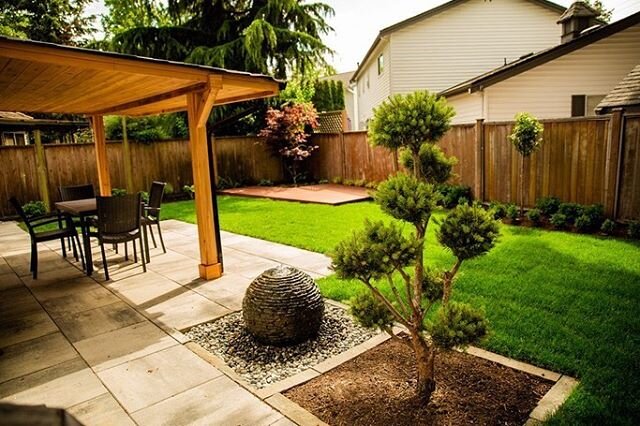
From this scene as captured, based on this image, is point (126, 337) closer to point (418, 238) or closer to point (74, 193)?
point (418, 238)

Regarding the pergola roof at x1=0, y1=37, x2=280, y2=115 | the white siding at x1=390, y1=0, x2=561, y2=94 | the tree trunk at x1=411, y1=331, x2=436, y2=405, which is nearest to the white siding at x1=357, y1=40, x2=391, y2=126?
the white siding at x1=390, y1=0, x2=561, y2=94

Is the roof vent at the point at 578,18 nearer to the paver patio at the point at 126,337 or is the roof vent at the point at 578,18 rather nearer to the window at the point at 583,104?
the window at the point at 583,104

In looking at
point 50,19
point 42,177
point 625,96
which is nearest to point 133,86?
point 42,177

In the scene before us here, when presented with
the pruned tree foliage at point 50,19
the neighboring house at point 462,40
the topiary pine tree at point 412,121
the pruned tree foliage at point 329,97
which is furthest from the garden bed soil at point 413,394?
the pruned tree foliage at point 50,19

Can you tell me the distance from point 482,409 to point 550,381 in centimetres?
60

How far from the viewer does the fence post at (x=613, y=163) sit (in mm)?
6199

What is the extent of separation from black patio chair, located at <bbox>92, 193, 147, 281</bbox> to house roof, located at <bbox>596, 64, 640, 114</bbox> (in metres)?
8.39

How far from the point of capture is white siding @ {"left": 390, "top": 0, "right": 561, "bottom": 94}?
51.3 ft

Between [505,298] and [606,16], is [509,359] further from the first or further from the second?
[606,16]

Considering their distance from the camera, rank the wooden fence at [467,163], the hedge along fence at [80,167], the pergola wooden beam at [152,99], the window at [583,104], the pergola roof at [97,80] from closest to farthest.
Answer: the pergola roof at [97,80] → the pergola wooden beam at [152,99] → the wooden fence at [467,163] → the hedge along fence at [80,167] → the window at [583,104]

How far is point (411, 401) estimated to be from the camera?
253cm

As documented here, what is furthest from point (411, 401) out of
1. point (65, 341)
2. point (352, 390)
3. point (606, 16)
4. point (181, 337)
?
point (606, 16)

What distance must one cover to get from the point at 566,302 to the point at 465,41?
47.9 ft

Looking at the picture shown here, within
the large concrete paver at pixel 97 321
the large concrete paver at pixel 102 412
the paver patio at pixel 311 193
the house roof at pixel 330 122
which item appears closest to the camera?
the large concrete paver at pixel 102 412
